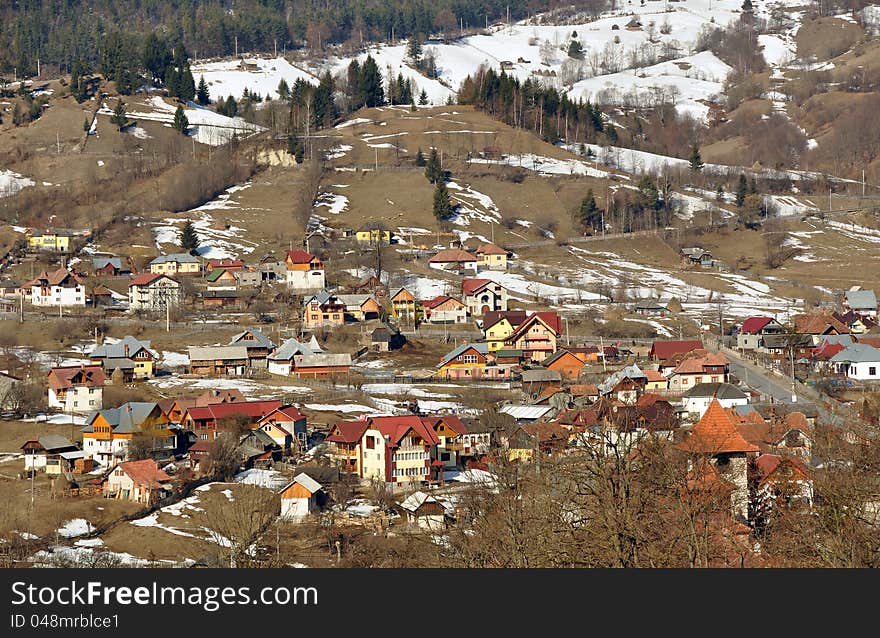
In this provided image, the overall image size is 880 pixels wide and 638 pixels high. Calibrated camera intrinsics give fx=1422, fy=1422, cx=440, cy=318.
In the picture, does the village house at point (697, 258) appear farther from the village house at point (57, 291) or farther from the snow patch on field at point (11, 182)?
the snow patch on field at point (11, 182)

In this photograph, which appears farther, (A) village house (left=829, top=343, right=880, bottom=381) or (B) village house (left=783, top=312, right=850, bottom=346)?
(B) village house (left=783, top=312, right=850, bottom=346)

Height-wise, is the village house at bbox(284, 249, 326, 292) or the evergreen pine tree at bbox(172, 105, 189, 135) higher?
the evergreen pine tree at bbox(172, 105, 189, 135)

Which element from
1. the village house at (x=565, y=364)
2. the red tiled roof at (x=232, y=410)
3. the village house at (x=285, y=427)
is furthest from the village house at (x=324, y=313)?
the village house at (x=285, y=427)

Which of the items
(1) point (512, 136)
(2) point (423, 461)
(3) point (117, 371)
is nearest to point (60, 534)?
(2) point (423, 461)

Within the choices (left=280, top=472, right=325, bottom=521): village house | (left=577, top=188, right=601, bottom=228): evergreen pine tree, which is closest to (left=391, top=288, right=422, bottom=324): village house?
(left=577, top=188, right=601, bottom=228): evergreen pine tree

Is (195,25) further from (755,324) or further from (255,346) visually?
(755,324)

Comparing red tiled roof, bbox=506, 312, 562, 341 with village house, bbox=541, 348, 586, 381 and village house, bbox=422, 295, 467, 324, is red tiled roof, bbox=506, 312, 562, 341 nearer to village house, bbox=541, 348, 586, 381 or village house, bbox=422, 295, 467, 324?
village house, bbox=541, 348, 586, 381

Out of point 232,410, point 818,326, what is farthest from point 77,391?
point 818,326
